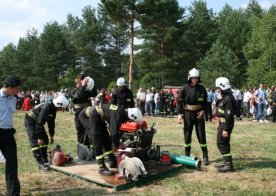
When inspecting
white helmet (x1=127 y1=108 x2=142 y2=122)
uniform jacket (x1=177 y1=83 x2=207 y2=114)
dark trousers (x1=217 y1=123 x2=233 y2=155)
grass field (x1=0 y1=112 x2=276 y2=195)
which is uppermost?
uniform jacket (x1=177 y1=83 x2=207 y2=114)

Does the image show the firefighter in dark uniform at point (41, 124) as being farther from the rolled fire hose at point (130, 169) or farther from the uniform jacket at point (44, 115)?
the rolled fire hose at point (130, 169)

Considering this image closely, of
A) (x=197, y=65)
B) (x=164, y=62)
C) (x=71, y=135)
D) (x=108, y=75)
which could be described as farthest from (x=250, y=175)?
(x=108, y=75)

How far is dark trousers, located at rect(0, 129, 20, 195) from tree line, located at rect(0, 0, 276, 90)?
2817 cm

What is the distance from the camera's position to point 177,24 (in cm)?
4359

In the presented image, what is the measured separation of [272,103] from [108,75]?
3717 centimetres

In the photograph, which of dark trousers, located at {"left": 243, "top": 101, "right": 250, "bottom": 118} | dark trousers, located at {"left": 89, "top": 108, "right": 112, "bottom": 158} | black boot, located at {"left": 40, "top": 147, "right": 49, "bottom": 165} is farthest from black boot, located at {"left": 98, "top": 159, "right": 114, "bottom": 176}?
dark trousers, located at {"left": 243, "top": 101, "right": 250, "bottom": 118}

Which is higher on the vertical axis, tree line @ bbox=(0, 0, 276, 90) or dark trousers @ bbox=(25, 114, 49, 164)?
tree line @ bbox=(0, 0, 276, 90)

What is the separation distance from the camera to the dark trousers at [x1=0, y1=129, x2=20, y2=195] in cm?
580

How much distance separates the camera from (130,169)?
22.9 feet

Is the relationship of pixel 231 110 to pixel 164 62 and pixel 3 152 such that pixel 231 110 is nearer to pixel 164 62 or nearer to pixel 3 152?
pixel 3 152

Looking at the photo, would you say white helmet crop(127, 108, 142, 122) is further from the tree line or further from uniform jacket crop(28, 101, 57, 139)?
the tree line

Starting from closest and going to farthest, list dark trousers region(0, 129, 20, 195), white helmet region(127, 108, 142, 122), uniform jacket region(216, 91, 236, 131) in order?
dark trousers region(0, 129, 20, 195) → white helmet region(127, 108, 142, 122) → uniform jacket region(216, 91, 236, 131)

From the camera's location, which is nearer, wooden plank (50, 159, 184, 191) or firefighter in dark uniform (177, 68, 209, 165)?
wooden plank (50, 159, 184, 191)

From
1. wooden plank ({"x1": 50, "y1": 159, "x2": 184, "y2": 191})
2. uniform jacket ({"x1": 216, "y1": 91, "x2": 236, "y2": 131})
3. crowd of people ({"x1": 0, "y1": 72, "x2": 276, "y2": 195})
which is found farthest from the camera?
uniform jacket ({"x1": 216, "y1": 91, "x2": 236, "y2": 131})
